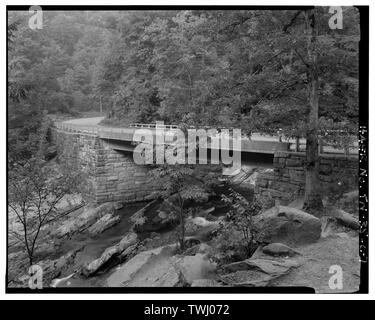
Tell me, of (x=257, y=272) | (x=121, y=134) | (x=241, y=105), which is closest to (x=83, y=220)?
(x=121, y=134)

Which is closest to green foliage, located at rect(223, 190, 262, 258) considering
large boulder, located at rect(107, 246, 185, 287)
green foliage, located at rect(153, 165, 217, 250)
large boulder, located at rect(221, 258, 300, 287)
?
large boulder, located at rect(221, 258, 300, 287)

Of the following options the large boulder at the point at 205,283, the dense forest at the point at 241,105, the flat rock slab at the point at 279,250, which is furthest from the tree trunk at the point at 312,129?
the large boulder at the point at 205,283

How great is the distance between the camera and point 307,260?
284 inches

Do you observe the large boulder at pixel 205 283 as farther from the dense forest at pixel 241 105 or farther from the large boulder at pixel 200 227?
the large boulder at pixel 200 227

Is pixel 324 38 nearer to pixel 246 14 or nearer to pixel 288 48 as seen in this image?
pixel 288 48

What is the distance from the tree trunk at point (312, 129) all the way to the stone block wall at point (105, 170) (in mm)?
10127

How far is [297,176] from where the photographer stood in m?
11.0

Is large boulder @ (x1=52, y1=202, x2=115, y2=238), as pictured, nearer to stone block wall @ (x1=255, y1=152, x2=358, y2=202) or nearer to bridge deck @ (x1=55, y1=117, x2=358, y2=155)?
bridge deck @ (x1=55, y1=117, x2=358, y2=155)

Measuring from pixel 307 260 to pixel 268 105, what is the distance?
3.98 m

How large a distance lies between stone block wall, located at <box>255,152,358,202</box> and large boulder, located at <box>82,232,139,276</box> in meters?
4.83

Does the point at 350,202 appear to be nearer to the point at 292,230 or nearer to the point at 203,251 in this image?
the point at 292,230

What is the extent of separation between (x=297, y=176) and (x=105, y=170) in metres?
11.0

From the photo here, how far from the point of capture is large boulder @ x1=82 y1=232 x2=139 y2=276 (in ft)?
37.7

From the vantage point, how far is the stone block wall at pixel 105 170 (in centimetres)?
1845
